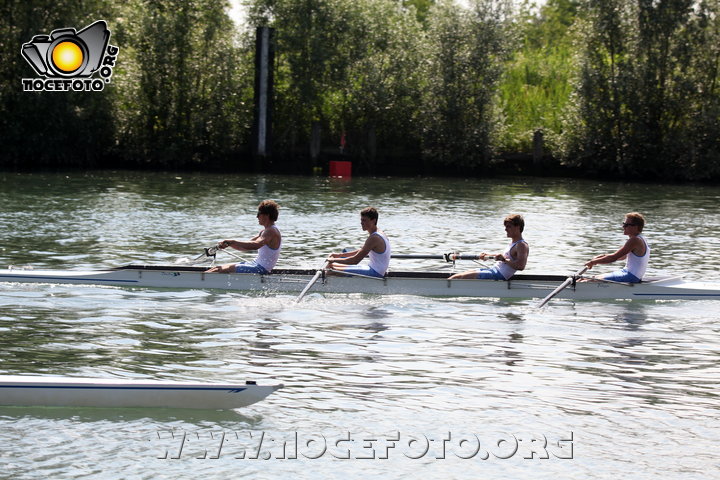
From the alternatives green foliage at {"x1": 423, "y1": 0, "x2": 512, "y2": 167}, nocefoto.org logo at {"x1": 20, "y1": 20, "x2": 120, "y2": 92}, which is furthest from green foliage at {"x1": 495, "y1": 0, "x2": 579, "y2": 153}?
nocefoto.org logo at {"x1": 20, "y1": 20, "x2": 120, "y2": 92}

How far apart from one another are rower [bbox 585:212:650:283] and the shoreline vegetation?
32.1 m

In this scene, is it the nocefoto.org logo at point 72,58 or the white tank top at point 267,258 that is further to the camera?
the nocefoto.org logo at point 72,58

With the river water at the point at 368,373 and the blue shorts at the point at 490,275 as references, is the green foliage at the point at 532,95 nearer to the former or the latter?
the river water at the point at 368,373

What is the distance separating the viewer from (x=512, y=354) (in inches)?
532

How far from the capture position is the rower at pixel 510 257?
17.3 m

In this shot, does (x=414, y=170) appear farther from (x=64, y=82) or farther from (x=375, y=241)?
(x=375, y=241)

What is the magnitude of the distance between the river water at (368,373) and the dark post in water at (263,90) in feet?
82.9

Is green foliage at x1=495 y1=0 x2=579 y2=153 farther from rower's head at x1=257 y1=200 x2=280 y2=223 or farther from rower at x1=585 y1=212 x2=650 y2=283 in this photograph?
rower's head at x1=257 y1=200 x2=280 y2=223

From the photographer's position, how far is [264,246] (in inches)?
693

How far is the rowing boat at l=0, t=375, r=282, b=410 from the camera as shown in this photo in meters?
10.2

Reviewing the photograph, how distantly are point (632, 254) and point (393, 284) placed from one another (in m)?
3.93

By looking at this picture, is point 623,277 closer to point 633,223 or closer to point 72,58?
point 633,223

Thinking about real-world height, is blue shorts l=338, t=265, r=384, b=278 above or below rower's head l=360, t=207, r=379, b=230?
below

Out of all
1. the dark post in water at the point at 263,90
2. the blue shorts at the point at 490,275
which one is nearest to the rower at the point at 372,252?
the blue shorts at the point at 490,275
